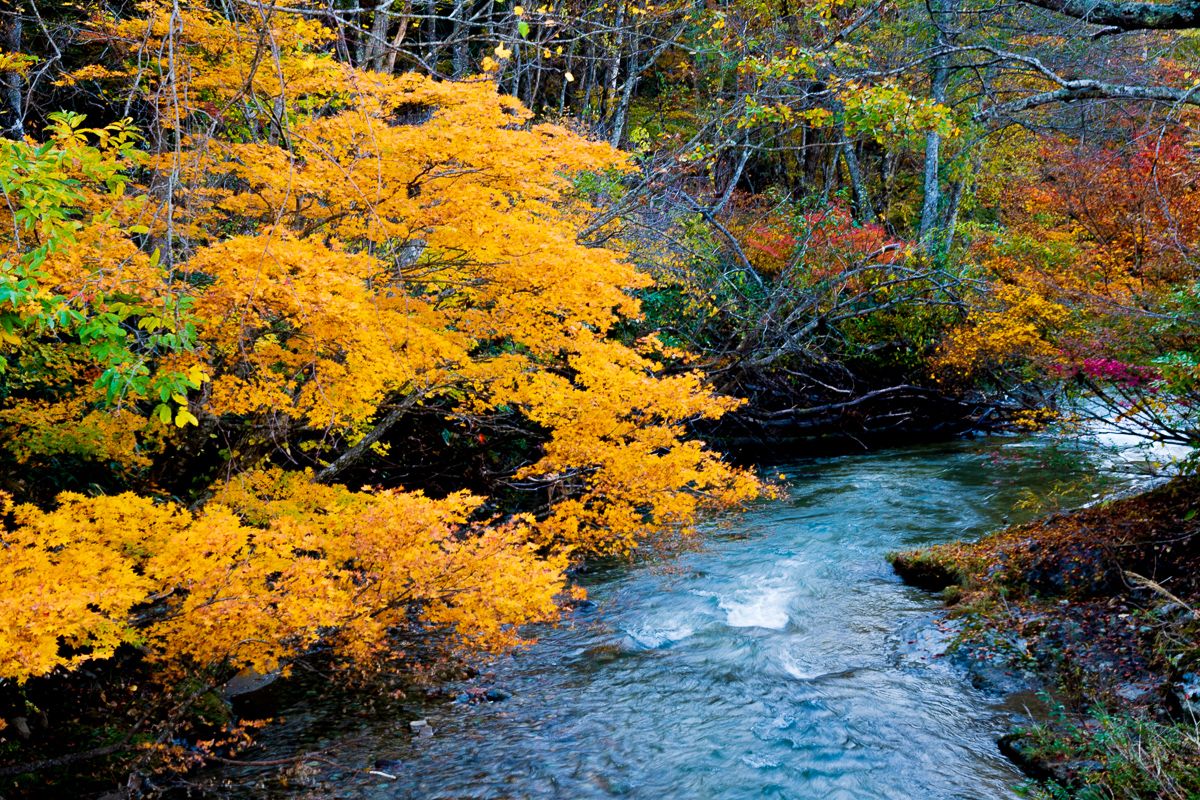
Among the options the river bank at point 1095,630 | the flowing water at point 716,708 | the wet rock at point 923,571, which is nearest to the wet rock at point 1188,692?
the river bank at point 1095,630

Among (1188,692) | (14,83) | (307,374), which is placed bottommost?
(1188,692)

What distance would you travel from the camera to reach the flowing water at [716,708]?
4902 millimetres

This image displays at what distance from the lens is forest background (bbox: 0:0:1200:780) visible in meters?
4.21

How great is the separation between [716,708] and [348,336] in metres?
3.82

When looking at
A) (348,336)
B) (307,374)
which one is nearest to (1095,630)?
(348,336)

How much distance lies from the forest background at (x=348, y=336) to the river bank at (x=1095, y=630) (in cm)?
102

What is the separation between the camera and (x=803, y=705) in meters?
5.84

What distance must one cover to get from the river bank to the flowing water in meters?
0.30

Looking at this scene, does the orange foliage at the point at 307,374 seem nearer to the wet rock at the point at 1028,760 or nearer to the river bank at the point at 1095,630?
the river bank at the point at 1095,630

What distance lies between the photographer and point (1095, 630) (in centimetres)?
590

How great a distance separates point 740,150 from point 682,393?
600 inches

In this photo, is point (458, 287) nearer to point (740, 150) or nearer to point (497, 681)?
point (497, 681)

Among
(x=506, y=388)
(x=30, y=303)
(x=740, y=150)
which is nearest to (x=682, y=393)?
(x=506, y=388)

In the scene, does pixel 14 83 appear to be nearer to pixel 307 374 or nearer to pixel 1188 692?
pixel 307 374
